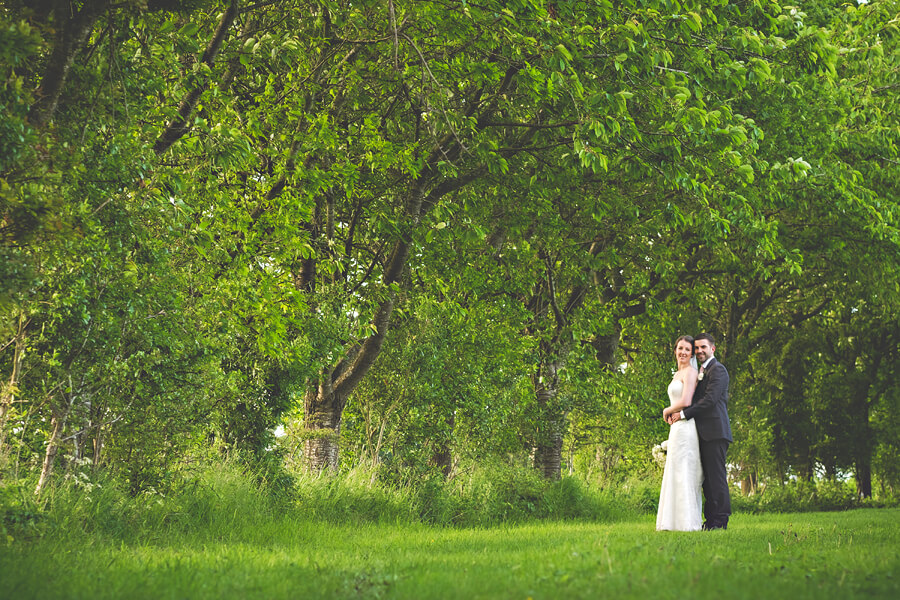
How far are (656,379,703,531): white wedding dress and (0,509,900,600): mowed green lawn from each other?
55.6 inches

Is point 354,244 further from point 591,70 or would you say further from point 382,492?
point 591,70

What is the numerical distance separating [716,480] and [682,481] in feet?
1.50

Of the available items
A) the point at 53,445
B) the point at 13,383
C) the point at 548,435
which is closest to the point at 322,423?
the point at 548,435

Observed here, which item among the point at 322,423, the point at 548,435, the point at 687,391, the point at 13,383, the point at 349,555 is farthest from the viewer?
the point at 548,435

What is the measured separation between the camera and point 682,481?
977cm

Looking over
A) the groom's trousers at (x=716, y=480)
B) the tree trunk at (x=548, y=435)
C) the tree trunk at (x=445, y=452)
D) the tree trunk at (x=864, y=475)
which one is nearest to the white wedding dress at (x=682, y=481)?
the groom's trousers at (x=716, y=480)

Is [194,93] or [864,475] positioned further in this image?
[864,475]

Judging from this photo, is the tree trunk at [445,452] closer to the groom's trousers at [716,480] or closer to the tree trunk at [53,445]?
the groom's trousers at [716,480]

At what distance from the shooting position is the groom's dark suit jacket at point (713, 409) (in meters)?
9.77

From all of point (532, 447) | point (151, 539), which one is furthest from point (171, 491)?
point (532, 447)

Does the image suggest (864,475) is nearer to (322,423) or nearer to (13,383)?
(322,423)

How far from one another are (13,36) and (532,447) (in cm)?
1400

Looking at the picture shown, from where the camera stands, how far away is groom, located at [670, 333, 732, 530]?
9.77 m

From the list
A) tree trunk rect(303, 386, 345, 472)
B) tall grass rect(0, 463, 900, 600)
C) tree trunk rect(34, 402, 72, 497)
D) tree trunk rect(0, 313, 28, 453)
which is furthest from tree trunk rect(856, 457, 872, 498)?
tree trunk rect(0, 313, 28, 453)
